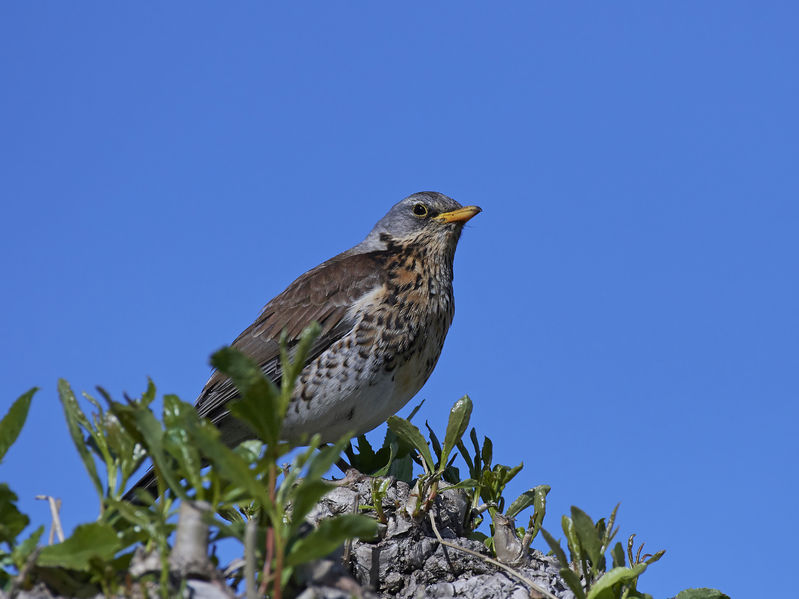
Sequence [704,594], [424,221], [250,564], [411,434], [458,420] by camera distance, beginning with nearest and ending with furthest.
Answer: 1. [250,564]
2. [704,594]
3. [458,420]
4. [411,434]
5. [424,221]

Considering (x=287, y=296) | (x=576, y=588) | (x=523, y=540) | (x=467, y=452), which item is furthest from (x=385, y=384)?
(x=576, y=588)

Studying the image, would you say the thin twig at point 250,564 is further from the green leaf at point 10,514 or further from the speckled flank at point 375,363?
the speckled flank at point 375,363

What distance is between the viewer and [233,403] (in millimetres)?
1554

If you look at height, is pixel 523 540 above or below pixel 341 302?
below

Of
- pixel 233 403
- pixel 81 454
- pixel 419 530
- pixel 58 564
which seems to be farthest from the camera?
pixel 419 530

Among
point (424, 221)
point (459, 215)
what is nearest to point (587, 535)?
point (459, 215)

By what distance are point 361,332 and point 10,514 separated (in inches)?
185

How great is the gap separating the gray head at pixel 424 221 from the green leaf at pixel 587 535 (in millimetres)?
5285

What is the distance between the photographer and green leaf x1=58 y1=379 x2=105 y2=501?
1863mm

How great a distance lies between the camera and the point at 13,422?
5.98 feet

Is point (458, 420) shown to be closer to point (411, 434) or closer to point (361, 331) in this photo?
point (411, 434)

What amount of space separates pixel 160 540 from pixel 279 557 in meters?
0.26

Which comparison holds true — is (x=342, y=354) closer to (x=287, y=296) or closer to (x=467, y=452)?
(x=287, y=296)

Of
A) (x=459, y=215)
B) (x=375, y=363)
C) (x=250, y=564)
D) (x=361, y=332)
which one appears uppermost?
(x=459, y=215)
